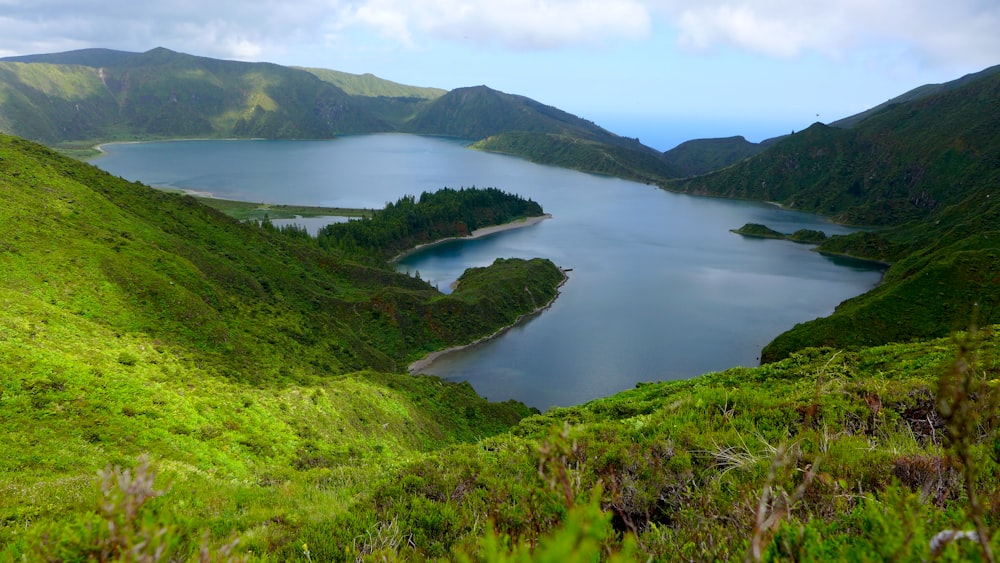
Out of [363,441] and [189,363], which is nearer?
[363,441]

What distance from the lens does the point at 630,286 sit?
279 ft

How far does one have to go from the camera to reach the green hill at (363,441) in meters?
3.89

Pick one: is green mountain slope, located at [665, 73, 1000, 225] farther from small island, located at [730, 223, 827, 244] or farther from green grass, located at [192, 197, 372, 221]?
green grass, located at [192, 197, 372, 221]

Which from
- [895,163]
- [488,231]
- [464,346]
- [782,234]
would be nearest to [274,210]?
[488,231]

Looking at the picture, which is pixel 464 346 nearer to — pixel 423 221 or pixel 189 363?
pixel 189 363

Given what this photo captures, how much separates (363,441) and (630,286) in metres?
67.4

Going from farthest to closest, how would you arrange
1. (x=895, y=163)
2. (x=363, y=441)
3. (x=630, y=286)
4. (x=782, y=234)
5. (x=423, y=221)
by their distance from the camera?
1. (x=895, y=163)
2. (x=782, y=234)
3. (x=423, y=221)
4. (x=630, y=286)
5. (x=363, y=441)

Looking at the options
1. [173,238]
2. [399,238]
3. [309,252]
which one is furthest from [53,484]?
[399,238]

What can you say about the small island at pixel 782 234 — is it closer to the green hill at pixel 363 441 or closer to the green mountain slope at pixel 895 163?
the green mountain slope at pixel 895 163

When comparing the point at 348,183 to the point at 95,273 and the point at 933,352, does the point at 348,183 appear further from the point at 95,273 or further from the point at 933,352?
the point at 933,352

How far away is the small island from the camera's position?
125625 mm

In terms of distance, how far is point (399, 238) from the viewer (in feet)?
360

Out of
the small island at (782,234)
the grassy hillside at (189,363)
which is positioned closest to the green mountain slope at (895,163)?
the small island at (782,234)

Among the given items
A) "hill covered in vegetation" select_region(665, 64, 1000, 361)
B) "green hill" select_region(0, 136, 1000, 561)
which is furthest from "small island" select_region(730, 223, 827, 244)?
"green hill" select_region(0, 136, 1000, 561)
